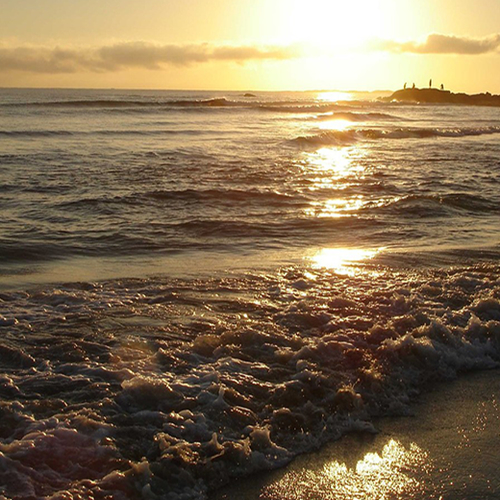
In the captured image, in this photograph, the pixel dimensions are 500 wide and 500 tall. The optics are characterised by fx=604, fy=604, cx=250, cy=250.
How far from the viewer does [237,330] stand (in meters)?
6.12

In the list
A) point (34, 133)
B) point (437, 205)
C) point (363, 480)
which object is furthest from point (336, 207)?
point (34, 133)

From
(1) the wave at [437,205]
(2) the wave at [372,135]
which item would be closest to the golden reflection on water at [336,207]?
(1) the wave at [437,205]

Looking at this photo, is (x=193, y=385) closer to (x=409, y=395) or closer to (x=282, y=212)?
(x=409, y=395)

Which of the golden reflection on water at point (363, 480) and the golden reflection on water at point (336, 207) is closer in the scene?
the golden reflection on water at point (363, 480)

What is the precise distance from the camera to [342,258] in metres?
9.03

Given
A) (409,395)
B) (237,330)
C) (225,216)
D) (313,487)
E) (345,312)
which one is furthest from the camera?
(225,216)

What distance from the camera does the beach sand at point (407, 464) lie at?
389 cm

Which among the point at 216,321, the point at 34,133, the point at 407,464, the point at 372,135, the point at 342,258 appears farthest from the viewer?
the point at 372,135

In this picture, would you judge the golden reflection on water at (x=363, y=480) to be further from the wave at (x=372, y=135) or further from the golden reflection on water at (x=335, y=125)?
the golden reflection on water at (x=335, y=125)

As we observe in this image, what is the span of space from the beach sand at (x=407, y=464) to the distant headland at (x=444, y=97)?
94.3m

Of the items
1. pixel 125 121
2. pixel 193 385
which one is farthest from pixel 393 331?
pixel 125 121

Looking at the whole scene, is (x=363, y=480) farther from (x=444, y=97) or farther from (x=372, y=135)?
(x=444, y=97)

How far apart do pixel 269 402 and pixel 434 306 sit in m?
2.87

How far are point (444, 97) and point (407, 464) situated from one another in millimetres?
104088
